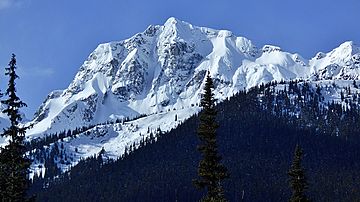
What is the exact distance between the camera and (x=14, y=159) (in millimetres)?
39312

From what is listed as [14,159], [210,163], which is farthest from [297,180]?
[14,159]

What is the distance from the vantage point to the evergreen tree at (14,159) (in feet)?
129

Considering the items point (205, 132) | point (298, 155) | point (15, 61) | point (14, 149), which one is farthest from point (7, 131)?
point (298, 155)

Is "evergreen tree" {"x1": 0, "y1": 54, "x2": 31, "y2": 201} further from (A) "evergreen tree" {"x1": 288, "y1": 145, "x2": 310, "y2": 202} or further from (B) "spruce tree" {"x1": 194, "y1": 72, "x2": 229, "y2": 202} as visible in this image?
(A) "evergreen tree" {"x1": 288, "y1": 145, "x2": 310, "y2": 202}

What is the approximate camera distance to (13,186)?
129 ft

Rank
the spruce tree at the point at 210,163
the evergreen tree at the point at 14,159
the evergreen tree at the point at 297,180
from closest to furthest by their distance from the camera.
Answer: the evergreen tree at the point at 14,159 → the spruce tree at the point at 210,163 → the evergreen tree at the point at 297,180

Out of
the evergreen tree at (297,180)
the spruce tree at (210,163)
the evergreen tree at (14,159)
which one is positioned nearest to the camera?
the evergreen tree at (14,159)

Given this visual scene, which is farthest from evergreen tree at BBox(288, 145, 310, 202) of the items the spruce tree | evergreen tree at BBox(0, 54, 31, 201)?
evergreen tree at BBox(0, 54, 31, 201)

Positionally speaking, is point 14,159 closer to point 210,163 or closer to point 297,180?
point 210,163

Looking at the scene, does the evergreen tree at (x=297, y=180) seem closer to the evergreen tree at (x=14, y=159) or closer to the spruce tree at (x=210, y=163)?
the spruce tree at (x=210, y=163)

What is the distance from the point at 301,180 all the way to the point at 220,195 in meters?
10.8

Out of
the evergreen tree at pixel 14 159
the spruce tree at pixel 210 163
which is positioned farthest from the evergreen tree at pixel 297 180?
the evergreen tree at pixel 14 159

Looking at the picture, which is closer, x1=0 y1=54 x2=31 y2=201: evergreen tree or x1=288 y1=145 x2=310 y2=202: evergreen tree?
x1=0 y1=54 x2=31 y2=201: evergreen tree

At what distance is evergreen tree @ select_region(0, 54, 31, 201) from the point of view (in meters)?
39.3
